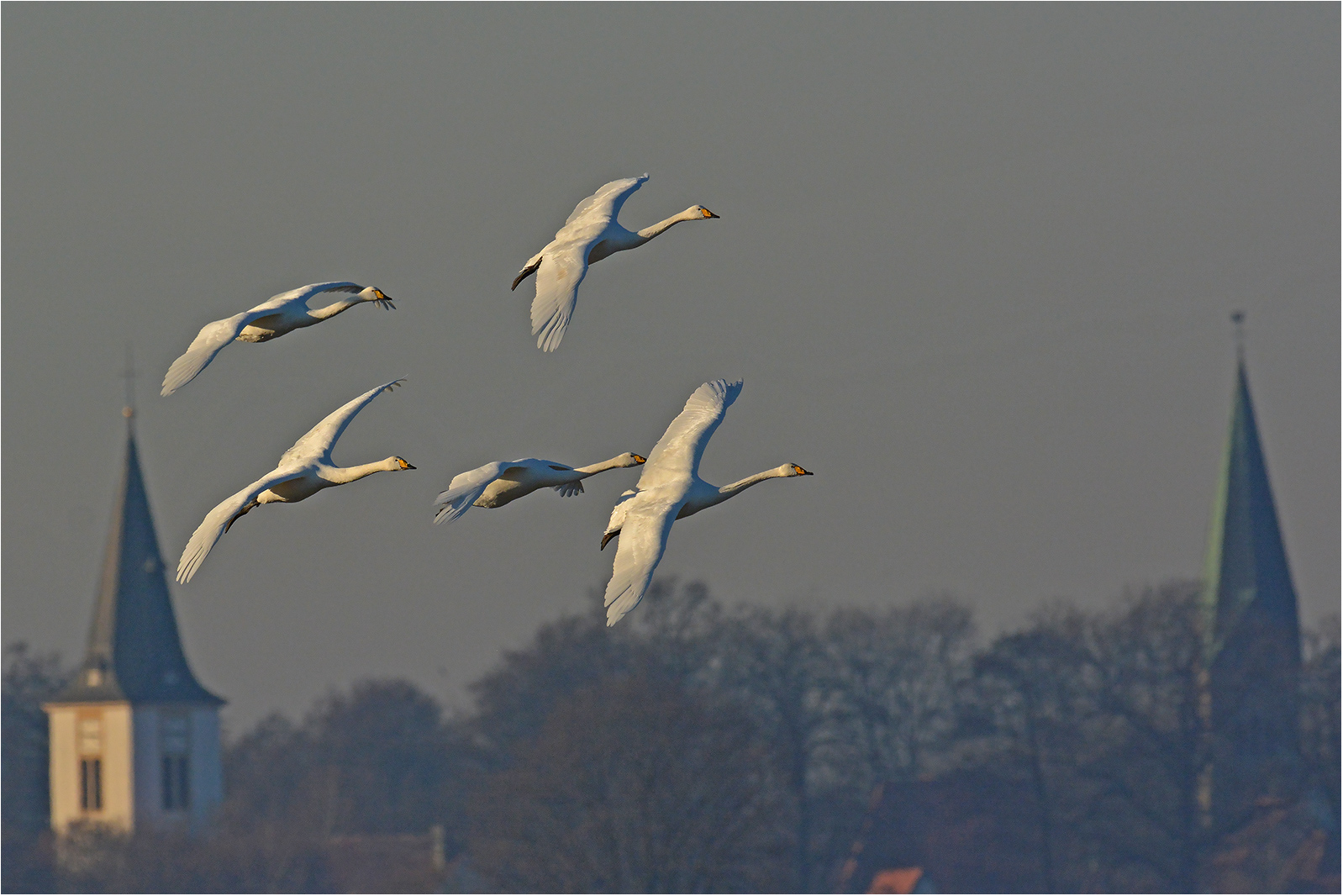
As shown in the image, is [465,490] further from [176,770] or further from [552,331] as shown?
[176,770]

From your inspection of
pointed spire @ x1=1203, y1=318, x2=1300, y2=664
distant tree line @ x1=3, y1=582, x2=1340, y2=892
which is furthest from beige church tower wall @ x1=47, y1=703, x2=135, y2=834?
pointed spire @ x1=1203, y1=318, x2=1300, y2=664

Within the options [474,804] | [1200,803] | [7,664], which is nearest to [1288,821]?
[1200,803]

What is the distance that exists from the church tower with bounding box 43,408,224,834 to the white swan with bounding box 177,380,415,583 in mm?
111839

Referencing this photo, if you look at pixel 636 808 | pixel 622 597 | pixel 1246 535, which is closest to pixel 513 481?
pixel 622 597

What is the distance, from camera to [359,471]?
27.8 m

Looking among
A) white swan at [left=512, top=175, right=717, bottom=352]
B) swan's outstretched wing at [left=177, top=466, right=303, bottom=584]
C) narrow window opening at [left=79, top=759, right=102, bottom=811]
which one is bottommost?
swan's outstretched wing at [left=177, top=466, right=303, bottom=584]

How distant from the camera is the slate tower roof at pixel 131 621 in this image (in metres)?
140

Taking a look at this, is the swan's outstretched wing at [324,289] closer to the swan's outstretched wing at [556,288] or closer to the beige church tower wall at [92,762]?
the swan's outstretched wing at [556,288]

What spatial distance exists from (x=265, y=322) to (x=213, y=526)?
14.7ft

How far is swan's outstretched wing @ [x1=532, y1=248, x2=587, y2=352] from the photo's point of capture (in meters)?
25.0

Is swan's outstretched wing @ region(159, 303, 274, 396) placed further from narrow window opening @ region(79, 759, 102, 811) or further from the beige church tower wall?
narrow window opening @ region(79, 759, 102, 811)

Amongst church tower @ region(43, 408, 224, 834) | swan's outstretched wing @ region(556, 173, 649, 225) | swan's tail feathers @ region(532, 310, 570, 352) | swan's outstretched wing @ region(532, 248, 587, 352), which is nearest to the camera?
swan's tail feathers @ region(532, 310, 570, 352)

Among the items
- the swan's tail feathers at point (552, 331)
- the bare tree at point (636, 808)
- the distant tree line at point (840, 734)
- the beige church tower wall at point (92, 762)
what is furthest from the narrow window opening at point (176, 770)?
the swan's tail feathers at point (552, 331)

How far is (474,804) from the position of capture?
286 feet
